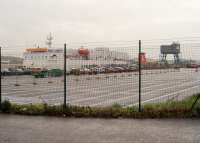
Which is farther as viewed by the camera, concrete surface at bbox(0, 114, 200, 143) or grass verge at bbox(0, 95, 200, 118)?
grass verge at bbox(0, 95, 200, 118)

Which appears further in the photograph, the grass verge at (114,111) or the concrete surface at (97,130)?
the grass verge at (114,111)

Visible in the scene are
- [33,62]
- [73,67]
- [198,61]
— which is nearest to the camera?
[198,61]

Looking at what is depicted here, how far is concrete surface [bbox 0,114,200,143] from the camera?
25.0ft

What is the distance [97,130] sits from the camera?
872cm

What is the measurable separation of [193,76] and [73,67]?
4361 millimetres

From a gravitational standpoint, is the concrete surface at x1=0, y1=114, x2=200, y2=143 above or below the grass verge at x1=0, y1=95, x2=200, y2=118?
below

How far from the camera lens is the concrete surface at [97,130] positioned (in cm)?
763

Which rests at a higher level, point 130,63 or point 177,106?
point 130,63

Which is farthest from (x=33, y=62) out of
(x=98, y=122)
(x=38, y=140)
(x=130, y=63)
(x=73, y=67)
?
(x=38, y=140)

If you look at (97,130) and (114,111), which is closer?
(97,130)

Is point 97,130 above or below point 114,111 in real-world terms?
below

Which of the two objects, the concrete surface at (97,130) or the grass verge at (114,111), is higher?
the grass verge at (114,111)

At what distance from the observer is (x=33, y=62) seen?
19906mm

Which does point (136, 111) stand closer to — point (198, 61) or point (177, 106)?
point (177, 106)
